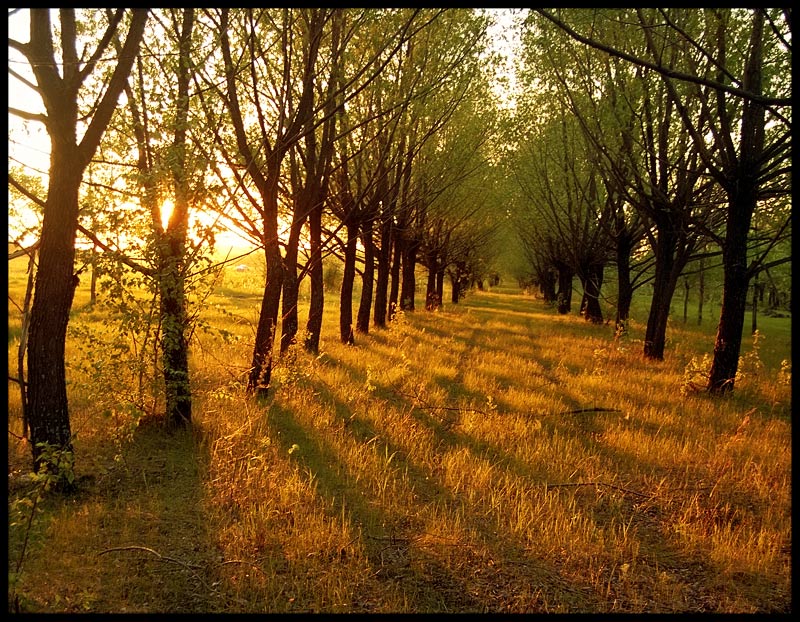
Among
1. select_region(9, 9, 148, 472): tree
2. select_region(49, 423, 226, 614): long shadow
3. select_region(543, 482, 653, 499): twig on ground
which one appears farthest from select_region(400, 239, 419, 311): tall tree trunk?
select_region(9, 9, 148, 472): tree

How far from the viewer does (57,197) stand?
11.8ft

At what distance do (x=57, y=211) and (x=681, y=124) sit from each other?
39.3 feet

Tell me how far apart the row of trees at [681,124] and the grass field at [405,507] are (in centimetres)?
299

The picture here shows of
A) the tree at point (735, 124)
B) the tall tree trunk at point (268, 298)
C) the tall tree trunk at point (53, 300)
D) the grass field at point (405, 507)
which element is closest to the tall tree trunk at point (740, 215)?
the tree at point (735, 124)

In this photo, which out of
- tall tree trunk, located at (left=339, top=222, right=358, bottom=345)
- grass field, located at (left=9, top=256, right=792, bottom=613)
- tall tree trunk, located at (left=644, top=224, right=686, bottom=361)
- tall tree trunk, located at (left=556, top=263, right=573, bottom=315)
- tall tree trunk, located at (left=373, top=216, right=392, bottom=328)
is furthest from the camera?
tall tree trunk, located at (left=556, top=263, right=573, bottom=315)

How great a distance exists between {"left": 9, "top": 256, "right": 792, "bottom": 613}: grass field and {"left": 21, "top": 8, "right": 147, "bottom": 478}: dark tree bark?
1.56ft

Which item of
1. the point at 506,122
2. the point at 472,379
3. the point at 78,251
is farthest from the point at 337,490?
the point at 506,122

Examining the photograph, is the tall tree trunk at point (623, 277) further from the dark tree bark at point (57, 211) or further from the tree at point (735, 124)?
the dark tree bark at point (57, 211)

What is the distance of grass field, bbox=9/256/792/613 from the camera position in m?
3.00

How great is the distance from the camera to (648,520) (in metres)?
4.10

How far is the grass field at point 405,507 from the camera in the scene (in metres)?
3.00

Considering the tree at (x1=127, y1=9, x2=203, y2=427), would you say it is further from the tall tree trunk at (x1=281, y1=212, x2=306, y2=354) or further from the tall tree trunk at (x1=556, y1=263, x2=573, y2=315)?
the tall tree trunk at (x1=556, y1=263, x2=573, y2=315)

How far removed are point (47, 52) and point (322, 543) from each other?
391 cm
